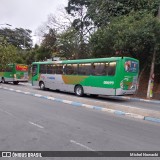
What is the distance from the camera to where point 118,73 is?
18.4 m

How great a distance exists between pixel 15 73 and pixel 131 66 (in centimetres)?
1955

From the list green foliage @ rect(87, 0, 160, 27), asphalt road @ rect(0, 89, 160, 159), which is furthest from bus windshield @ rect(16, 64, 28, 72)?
asphalt road @ rect(0, 89, 160, 159)

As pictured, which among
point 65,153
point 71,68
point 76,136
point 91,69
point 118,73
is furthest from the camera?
point 71,68

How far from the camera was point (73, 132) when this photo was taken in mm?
8594

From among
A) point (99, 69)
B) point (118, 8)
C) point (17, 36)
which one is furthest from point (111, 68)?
point (17, 36)

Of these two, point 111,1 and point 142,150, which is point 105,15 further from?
point 142,150

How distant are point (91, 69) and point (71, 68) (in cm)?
262

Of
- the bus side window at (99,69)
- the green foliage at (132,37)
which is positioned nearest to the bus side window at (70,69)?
the bus side window at (99,69)

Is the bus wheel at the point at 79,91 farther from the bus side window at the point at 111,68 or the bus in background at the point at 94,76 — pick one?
the bus side window at the point at 111,68

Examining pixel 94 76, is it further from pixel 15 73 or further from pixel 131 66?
pixel 15 73

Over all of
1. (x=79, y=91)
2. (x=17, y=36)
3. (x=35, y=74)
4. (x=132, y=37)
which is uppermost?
(x=17, y=36)

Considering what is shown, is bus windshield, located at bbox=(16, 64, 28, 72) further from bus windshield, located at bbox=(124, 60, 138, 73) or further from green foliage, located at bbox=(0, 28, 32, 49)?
green foliage, located at bbox=(0, 28, 32, 49)

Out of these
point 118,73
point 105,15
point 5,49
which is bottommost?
point 118,73

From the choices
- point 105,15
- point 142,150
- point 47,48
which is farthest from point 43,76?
point 47,48
